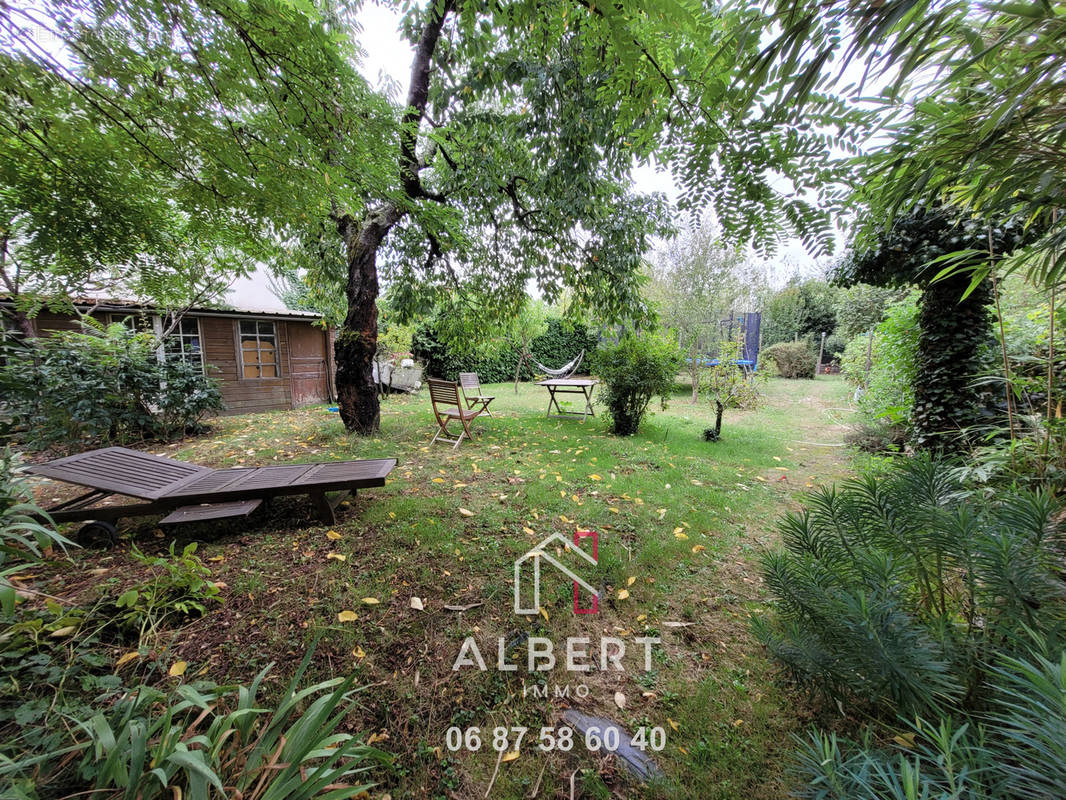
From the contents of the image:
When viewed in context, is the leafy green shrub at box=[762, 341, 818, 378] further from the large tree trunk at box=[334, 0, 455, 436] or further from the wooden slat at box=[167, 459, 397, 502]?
the wooden slat at box=[167, 459, 397, 502]

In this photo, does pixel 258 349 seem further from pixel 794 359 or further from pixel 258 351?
pixel 794 359

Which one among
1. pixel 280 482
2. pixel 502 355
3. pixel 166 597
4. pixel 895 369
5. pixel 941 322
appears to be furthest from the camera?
pixel 502 355

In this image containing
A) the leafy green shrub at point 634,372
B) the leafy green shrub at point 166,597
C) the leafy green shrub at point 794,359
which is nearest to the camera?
the leafy green shrub at point 166,597

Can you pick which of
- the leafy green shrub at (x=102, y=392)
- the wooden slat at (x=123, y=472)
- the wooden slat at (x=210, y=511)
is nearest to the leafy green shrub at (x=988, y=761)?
the wooden slat at (x=210, y=511)

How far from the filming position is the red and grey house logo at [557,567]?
2.09m

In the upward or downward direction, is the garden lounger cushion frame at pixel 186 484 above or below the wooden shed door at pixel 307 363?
below

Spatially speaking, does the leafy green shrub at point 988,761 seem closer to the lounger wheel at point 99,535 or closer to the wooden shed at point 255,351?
the lounger wheel at point 99,535

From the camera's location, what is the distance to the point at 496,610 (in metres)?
2.01

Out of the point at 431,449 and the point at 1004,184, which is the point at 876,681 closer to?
the point at 1004,184

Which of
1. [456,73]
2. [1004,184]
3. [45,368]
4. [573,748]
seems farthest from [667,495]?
[45,368]

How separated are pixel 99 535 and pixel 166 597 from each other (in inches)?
51.3

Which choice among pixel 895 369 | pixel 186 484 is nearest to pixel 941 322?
pixel 895 369

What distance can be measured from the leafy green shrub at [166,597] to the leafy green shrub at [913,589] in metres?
2.54

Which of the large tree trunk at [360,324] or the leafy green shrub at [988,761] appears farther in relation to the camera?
the large tree trunk at [360,324]
